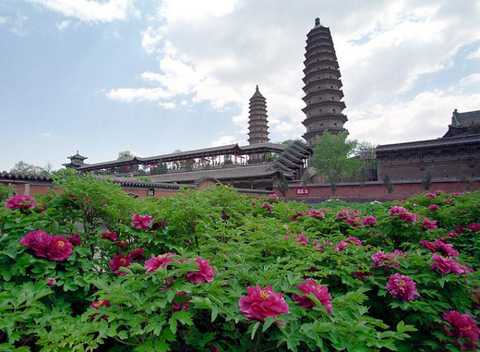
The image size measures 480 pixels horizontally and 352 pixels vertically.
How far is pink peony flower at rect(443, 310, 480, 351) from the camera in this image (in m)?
1.69

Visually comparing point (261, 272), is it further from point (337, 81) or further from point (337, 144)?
point (337, 81)

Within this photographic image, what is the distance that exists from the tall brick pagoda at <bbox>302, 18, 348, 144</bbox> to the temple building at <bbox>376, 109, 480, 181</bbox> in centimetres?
1018

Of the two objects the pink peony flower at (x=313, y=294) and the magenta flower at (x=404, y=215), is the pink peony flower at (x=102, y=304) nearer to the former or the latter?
the pink peony flower at (x=313, y=294)

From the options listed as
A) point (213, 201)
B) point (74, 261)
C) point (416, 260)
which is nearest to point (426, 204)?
point (416, 260)

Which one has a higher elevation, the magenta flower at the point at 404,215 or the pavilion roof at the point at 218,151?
the pavilion roof at the point at 218,151

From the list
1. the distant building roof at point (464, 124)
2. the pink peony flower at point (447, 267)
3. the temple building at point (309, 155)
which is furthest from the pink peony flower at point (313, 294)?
the distant building roof at point (464, 124)

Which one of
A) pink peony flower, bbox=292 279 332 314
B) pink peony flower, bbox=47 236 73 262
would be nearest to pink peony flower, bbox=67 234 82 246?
pink peony flower, bbox=47 236 73 262

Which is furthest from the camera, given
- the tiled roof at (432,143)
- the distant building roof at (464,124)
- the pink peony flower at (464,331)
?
the distant building roof at (464,124)

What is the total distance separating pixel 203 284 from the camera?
1.36 metres

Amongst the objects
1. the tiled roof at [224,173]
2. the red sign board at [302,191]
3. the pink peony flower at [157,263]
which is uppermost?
the tiled roof at [224,173]

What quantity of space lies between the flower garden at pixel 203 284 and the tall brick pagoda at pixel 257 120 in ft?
150

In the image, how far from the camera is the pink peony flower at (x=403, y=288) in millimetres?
1812

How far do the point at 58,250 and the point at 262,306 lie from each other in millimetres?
1384

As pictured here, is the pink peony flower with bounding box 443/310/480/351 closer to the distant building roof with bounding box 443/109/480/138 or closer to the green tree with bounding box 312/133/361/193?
the green tree with bounding box 312/133/361/193
